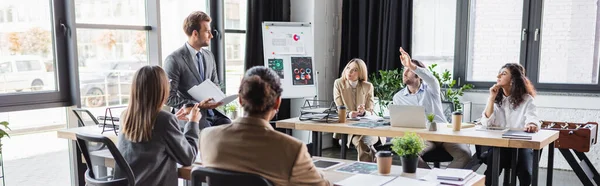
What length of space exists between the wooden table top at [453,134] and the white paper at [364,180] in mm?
1071

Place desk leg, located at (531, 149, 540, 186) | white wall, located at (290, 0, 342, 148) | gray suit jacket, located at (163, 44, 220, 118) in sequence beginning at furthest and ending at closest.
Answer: white wall, located at (290, 0, 342, 148)
gray suit jacket, located at (163, 44, 220, 118)
desk leg, located at (531, 149, 540, 186)

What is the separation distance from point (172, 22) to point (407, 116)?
2407 millimetres

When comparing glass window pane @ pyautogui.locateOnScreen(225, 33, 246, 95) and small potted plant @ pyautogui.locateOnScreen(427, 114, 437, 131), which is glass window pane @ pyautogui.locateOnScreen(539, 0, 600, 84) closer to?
small potted plant @ pyautogui.locateOnScreen(427, 114, 437, 131)

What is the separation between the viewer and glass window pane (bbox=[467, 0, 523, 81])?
5.34 metres

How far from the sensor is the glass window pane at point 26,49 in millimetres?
3598

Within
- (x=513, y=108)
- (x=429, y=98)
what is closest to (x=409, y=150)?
(x=513, y=108)

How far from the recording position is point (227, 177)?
1679mm

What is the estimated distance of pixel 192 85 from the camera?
3.40 metres

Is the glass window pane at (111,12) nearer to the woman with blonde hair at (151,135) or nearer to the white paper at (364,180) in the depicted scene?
the woman with blonde hair at (151,135)

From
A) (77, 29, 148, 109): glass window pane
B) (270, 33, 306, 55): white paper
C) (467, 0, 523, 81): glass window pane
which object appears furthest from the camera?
(270, 33, 306, 55): white paper

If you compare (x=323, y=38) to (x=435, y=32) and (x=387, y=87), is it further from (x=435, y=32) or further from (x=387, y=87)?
(x=435, y=32)

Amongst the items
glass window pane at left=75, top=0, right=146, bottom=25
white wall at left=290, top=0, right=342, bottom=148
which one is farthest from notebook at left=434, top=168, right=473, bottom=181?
white wall at left=290, top=0, right=342, bottom=148

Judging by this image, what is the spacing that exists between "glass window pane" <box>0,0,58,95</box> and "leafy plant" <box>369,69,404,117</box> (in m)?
3.20

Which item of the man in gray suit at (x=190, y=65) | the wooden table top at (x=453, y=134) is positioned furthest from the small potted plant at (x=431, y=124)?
the man in gray suit at (x=190, y=65)
